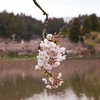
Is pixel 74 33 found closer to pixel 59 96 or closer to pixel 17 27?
pixel 17 27

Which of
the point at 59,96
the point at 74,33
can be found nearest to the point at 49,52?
the point at 59,96

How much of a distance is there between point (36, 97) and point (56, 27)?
72243 mm

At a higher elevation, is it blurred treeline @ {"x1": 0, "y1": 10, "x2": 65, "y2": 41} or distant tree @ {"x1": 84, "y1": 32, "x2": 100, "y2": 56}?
blurred treeline @ {"x1": 0, "y1": 10, "x2": 65, "y2": 41}

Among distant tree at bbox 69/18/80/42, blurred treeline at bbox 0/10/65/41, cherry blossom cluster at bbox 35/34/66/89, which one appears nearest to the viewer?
cherry blossom cluster at bbox 35/34/66/89

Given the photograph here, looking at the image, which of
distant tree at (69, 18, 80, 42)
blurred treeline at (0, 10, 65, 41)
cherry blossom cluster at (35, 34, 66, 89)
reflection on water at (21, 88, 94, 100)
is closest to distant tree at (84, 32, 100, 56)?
distant tree at (69, 18, 80, 42)

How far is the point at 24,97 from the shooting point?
1416 centimetres


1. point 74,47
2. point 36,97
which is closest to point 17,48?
point 74,47

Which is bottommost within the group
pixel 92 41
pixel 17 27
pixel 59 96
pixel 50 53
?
pixel 59 96

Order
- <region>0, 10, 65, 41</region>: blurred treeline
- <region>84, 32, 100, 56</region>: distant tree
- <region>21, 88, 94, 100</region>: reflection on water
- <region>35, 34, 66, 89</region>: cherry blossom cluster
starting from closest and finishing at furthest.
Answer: <region>35, 34, 66, 89</region>: cherry blossom cluster → <region>21, 88, 94, 100</region>: reflection on water → <region>84, 32, 100, 56</region>: distant tree → <region>0, 10, 65, 41</region>: blurred treeline

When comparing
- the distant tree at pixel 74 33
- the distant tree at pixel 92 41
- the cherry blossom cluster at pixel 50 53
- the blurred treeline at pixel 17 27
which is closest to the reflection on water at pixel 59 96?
the cherry blossom cluster at pixel 50 53

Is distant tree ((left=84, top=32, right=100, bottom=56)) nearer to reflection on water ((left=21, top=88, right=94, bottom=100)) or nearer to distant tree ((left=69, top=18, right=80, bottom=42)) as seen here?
distant tree ((left=69, top=18, right=80, bottom=42))

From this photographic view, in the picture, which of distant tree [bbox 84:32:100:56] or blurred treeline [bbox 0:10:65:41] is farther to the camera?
blurred treeline [bbox 0:10:65:41]

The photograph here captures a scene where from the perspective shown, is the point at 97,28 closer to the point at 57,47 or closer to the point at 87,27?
the point at 87,27

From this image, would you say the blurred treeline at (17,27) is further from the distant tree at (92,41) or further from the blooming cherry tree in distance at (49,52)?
the blooming cherry tree in distance at (49,52)
